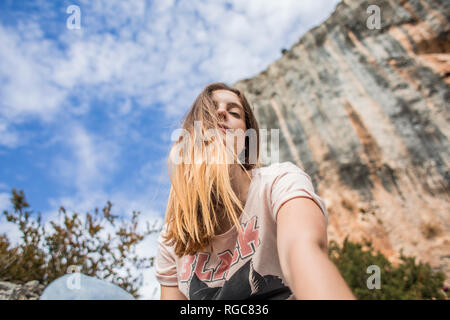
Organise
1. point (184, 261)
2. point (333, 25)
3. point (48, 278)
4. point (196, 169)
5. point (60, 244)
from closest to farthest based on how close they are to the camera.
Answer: point (196, 169), point (184, 261), point (48, 278), point (60, 244), point (333, 25)

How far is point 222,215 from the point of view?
1.64m

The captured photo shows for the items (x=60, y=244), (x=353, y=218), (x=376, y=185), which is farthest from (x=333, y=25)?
(x=60, y=244)

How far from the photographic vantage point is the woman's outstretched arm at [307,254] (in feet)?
2.24

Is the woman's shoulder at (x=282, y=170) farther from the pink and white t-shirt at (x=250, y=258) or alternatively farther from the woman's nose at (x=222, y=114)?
the woman's nose at (x=222, y=114)

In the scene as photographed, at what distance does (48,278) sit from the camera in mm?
3844

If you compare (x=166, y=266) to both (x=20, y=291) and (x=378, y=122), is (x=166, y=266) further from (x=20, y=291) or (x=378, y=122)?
(x=378, y=122)

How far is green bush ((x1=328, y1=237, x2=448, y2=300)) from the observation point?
730 centimetres

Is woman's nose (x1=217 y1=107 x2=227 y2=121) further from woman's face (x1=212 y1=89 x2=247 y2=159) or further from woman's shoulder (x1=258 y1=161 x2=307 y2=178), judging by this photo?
woman's shoulder (x1=258 y1=161 x2=307 y2=178)

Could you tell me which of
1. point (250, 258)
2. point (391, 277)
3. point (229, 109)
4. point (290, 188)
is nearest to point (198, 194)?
point (250, 258)

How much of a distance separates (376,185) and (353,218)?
1763 mm

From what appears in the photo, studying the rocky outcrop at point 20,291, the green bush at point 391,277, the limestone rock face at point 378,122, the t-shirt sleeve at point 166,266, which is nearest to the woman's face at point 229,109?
the t-shirt sleeve at point 166,266

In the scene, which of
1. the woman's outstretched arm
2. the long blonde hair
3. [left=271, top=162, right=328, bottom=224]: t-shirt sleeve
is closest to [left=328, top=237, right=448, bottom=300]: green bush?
the long blonde hair
